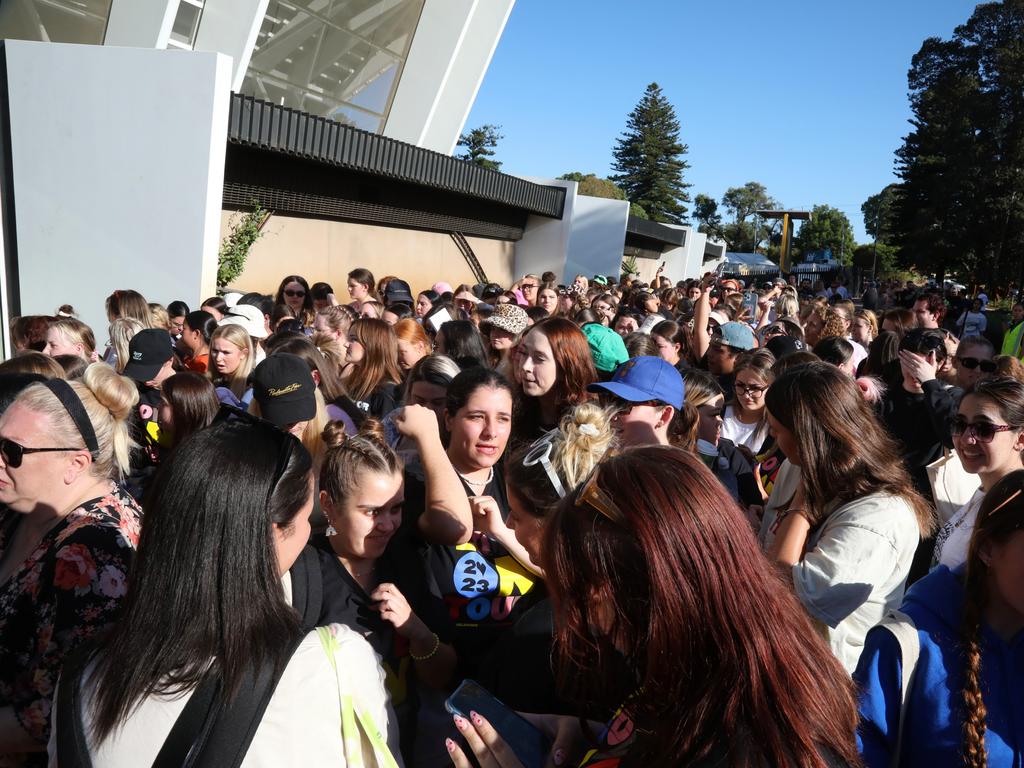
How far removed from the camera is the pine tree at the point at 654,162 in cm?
7312

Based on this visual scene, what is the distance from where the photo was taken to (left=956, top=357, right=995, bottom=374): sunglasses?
5.11 meters

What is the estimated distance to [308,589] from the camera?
2.36 m

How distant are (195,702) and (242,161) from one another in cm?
1445

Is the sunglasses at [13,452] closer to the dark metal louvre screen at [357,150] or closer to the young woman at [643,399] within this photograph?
the young woman at [643,399]

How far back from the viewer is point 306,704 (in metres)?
1.54

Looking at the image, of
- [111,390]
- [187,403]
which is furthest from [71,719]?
[187,403]

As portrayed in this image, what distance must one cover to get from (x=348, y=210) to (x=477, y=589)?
16.5m

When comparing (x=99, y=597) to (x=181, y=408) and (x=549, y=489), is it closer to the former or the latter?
(x=549, y=489)

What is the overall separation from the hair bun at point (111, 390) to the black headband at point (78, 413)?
0.68 metres

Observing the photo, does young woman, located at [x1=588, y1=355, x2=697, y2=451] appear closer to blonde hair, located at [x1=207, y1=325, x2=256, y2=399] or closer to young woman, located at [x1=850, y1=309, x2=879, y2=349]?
blonde hair, located at [x1=207, y1=325, x2=256, y2=399]

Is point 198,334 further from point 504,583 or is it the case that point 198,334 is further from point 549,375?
point 504,583

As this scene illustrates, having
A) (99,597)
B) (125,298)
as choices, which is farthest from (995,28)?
(99,597)

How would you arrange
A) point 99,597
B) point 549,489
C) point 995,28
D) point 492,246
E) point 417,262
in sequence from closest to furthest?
point 99,597 → point 549,489 → point 417,262 → point 492,246 → point 995,28

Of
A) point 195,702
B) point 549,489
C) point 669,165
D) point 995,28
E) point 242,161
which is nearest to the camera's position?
point 195,702
